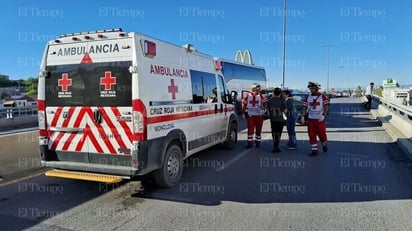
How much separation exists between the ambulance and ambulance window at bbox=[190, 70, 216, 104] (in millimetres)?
765

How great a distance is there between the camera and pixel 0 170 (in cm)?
633

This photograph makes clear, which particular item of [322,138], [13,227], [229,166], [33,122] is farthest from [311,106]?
[33,122]

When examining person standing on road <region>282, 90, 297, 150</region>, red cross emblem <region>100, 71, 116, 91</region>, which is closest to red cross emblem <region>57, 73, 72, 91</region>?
red cross emblem <region>100, 71, 116, 91</region>

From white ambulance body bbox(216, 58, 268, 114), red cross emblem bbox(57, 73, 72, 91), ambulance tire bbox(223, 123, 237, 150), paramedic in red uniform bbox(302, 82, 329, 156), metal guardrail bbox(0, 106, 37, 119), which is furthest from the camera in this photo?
white ambulance body bbox(216, 58, 268, 114)

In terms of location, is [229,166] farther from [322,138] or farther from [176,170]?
[322,138]

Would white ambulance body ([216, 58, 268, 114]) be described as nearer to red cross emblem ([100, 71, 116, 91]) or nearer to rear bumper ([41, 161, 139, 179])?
red cross emblem ([100, 71, 116, 91])

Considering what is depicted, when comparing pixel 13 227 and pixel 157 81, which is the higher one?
pixel 157 81

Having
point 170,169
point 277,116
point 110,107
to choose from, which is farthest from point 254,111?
point 110,107

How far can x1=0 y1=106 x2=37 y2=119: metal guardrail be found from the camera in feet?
56.9

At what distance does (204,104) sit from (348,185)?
335cm

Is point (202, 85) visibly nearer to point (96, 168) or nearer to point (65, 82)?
point (65, 82)

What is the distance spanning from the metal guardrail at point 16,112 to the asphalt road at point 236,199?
512 inches

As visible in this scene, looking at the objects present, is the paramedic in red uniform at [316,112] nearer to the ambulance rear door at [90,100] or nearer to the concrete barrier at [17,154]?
the ambulance rear door at [90,100]

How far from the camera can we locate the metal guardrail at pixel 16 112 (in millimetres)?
17334
